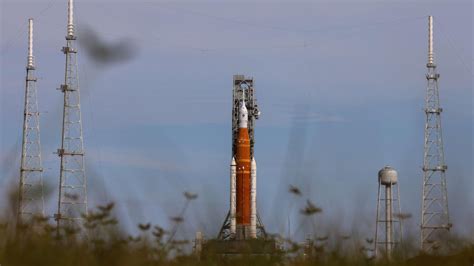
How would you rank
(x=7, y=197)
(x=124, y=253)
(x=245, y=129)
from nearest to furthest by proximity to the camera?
(x=124, y=253), (x=7, y=197), (x=245, y=129)

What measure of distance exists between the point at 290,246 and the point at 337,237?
0.49m

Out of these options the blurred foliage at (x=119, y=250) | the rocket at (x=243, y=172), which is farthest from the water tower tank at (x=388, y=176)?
the blurred foliage at (x=119, y=250)

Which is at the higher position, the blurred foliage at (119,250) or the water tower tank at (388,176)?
the water tower tank at (388,176)

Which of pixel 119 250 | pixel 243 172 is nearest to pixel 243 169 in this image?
pixel 243 172

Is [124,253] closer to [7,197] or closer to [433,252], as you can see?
[7,197]

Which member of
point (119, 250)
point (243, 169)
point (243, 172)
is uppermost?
point (243, 169)

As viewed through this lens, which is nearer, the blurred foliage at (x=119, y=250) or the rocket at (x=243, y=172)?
the blurred foliage at (x=119, y=250)

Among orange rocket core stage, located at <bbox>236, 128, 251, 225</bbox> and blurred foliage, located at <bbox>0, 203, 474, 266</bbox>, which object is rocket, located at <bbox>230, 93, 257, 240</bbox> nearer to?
orange rocket core stage, located at <bbox>236, 128, 251, 225</bbox>

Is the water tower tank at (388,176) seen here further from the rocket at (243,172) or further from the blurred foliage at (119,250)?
the blurred foliage at (119,250)

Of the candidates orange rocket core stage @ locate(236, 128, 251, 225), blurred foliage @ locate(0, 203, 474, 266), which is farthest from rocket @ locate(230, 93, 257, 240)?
blurred foliage @ locate(0, 203, 474, 266)

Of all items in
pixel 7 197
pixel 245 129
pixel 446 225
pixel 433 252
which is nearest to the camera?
pixel 7 197

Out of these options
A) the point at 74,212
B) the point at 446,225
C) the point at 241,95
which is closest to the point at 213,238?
the point at 74,212

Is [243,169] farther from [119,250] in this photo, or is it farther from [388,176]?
[119,250]

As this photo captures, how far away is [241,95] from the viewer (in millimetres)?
57188
